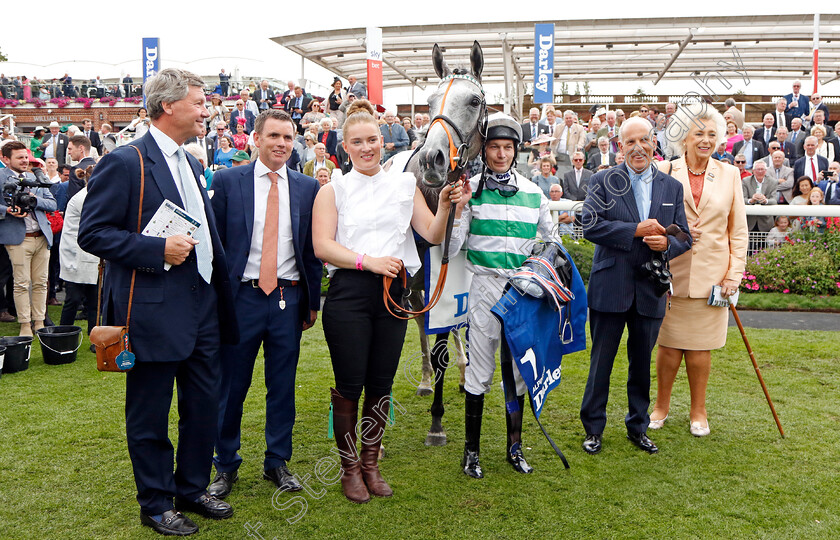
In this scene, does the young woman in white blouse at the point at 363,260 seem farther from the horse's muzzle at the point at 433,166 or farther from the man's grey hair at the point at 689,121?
the man's grey hair at the point at 689,121

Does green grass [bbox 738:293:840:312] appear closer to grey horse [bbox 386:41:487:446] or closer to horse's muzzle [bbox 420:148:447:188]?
grey horse [bbox 386:41:487:446]

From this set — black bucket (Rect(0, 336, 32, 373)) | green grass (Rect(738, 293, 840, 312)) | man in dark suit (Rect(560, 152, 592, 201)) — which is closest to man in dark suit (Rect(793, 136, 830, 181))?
green grass (Rect(738, 293, 840, 312))

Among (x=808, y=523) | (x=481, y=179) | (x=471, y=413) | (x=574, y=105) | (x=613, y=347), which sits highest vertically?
(x=574, y=105)

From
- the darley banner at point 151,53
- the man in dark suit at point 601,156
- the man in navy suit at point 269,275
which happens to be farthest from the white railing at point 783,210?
the darley banner at point 151,53

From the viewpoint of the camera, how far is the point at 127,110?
24.5 meters

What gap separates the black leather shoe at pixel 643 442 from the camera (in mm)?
3750

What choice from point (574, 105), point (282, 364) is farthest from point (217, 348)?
point (574, 105)

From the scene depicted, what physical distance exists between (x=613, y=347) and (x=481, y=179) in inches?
50.9

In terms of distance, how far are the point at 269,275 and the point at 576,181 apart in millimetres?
6563

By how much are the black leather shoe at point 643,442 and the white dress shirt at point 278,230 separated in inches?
86.9

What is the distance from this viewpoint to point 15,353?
17.8 feet

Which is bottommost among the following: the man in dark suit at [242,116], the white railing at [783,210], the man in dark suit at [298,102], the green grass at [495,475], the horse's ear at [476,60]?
the green grass at [495,475]

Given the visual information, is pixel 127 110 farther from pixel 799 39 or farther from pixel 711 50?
pixel 799 39

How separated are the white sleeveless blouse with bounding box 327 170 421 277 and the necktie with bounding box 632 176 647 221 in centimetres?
137
